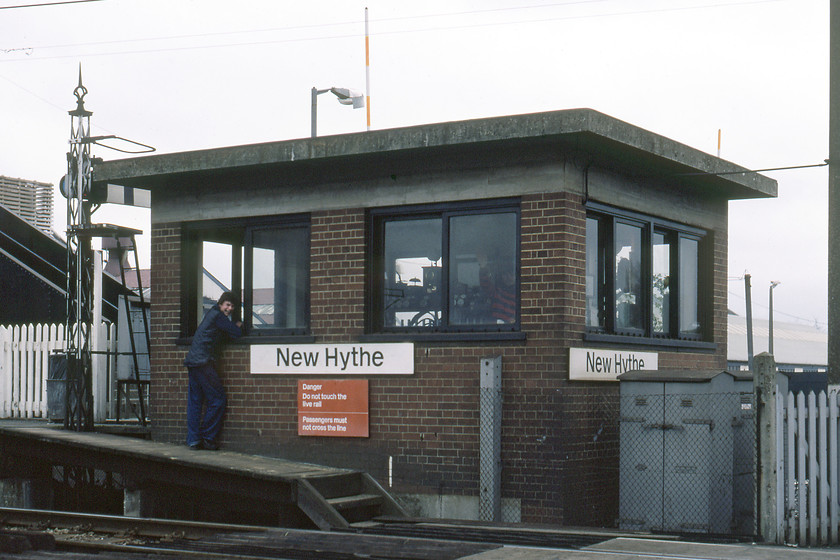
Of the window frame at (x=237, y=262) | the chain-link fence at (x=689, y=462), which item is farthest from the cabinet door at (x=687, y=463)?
the window frame at (x=237, y=262)

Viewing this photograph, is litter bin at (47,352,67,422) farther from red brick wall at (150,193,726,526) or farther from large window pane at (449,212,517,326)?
large window pane at (449,212,517,326)

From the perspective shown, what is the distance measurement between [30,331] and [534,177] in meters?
9.62

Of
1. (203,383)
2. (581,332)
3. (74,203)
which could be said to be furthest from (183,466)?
(74,203)

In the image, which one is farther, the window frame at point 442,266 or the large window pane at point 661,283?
the large window pane at point 661,283

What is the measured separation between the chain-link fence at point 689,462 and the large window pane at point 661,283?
2098mm

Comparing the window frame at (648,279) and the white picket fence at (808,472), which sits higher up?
the window frame at (648,279)

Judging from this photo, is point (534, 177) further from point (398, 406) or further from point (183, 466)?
point (183, 466)

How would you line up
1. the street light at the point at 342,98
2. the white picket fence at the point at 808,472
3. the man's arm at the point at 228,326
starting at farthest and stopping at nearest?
the street light at the point at 342,98
the man's arm at the point at 228,326
the white picket fence at the point at 808,472

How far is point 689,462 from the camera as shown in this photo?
1057 cm

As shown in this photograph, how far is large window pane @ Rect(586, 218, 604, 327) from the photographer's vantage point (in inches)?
456

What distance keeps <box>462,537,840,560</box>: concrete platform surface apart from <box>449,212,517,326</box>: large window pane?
325cm

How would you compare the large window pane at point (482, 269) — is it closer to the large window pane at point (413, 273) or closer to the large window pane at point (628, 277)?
the large window pane at point (413, 273)

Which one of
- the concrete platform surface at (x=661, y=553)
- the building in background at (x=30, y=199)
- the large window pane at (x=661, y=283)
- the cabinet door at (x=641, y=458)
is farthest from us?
the building in background at (x=30, y=199)

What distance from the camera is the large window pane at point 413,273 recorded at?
11734mm
